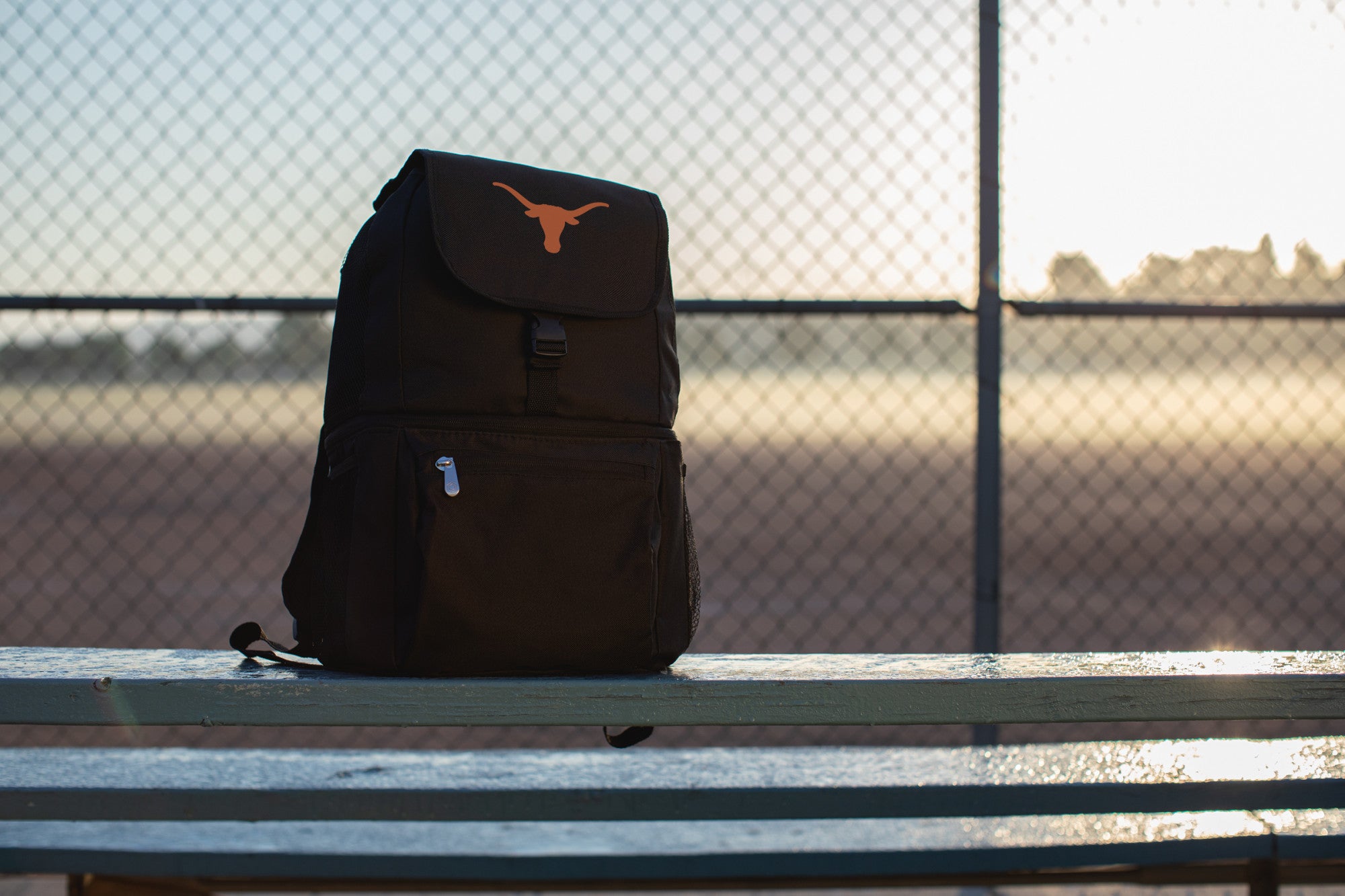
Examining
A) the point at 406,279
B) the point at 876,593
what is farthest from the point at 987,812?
the point at 876,593

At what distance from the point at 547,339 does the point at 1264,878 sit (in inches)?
55.8

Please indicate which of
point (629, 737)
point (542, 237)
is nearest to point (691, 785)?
point (629, 737)

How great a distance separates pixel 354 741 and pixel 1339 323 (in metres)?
3.64

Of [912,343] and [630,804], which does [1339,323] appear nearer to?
[912,343]

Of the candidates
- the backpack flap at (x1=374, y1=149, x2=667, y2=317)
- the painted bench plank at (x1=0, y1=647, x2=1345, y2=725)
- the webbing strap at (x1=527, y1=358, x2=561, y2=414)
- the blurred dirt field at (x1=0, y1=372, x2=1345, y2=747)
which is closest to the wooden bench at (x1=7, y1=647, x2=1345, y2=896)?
the painted bench plank at (x1=0, y1=647, x2=1345, y2=725)

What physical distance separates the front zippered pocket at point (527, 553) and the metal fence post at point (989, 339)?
1.00m

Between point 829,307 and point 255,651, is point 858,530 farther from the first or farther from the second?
point 255,651

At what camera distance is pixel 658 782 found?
1491mm

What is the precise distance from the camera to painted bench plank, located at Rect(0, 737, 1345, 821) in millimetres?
1373

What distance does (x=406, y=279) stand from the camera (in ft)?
3.66

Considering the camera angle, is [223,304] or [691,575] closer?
[691,575]

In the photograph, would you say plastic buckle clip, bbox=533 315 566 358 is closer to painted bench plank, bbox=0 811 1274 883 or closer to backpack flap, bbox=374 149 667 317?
backpack flap, bbox=374 149 667 317

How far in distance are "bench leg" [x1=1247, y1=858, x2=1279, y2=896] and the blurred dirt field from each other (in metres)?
0.95

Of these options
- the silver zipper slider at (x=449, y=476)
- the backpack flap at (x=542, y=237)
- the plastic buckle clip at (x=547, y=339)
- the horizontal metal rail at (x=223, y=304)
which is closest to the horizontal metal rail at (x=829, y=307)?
the horizontal metal rail at (x=223, y=304)
